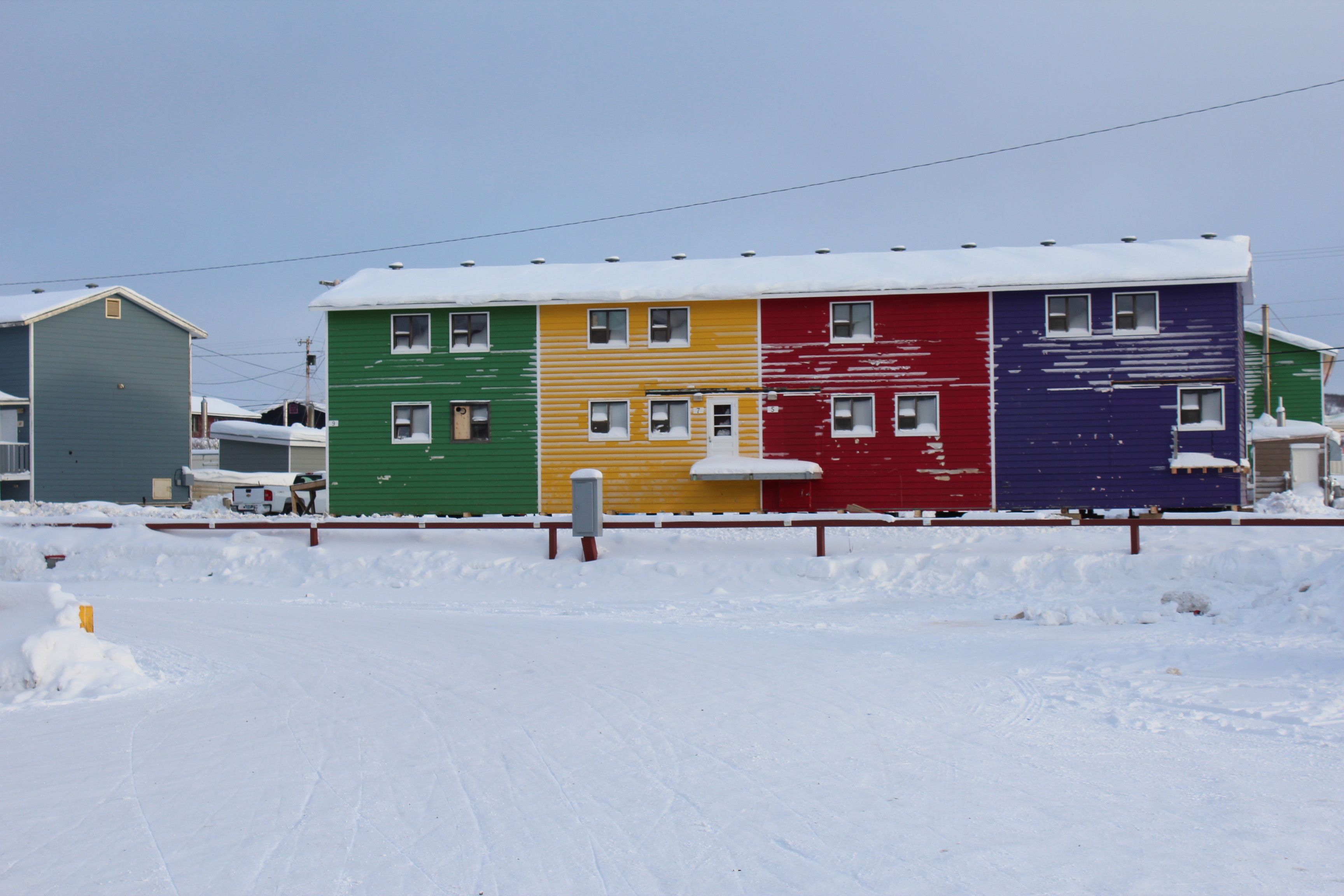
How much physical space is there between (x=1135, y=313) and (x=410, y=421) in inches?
777

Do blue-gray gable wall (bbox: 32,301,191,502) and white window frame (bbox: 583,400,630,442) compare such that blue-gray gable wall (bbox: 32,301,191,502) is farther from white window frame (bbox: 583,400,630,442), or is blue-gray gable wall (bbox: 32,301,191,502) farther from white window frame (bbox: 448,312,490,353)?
white window frame (bbox: 583,400,630,442)

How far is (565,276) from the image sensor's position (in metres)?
30.2

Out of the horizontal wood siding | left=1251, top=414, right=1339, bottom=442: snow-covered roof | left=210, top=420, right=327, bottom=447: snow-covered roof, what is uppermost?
the horizontal wood siding

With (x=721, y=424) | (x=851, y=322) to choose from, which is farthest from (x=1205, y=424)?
(x=721, y=424)

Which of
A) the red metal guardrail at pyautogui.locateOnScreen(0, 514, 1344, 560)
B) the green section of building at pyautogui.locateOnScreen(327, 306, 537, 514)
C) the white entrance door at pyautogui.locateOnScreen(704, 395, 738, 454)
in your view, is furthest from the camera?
the green section of building at pyautogui.locateOnScreen(327, 306, 537, 514)

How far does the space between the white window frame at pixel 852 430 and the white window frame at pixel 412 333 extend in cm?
1130

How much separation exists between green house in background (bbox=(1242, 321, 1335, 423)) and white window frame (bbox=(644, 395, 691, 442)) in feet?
93.6

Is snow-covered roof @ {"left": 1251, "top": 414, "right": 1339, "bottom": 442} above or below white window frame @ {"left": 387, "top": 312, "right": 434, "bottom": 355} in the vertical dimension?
below

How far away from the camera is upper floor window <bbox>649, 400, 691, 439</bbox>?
27859 millimetres

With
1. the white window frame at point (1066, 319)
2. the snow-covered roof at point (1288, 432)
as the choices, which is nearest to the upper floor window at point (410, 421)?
the white window frame at point (1066, 319)

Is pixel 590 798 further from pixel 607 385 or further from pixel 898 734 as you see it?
pixel 607 385

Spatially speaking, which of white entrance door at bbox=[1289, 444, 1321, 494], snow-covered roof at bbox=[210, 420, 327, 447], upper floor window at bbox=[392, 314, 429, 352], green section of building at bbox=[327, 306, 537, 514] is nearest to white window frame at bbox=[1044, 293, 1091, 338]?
green section of building at bbox=[327, 306, 537, 514]

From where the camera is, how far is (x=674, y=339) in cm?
2817

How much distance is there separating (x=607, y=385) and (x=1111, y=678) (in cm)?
→ 2058
